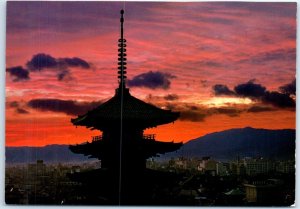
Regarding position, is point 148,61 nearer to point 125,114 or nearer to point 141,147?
point 125,114

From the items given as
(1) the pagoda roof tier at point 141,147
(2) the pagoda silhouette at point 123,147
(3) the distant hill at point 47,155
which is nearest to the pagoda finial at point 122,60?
(2) the pagoda silhouette at point 123,147

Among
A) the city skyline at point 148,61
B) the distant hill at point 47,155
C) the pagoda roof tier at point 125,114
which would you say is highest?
the city skyline at point 148,61

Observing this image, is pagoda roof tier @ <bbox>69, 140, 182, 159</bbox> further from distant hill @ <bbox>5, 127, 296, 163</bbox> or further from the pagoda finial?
the pagoda finial

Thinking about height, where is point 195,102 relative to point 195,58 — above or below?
below

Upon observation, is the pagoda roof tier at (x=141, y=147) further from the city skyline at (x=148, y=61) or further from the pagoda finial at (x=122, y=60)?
the pagoda finial at (x=122, y=60)

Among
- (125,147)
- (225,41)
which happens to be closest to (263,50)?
(225,41)

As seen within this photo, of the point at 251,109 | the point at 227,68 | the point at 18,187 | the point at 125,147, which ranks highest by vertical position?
the point at 227,68

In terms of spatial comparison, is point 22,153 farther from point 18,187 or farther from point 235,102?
point 235,102

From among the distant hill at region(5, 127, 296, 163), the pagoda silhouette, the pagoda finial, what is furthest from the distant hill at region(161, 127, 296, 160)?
the pagoda finial
